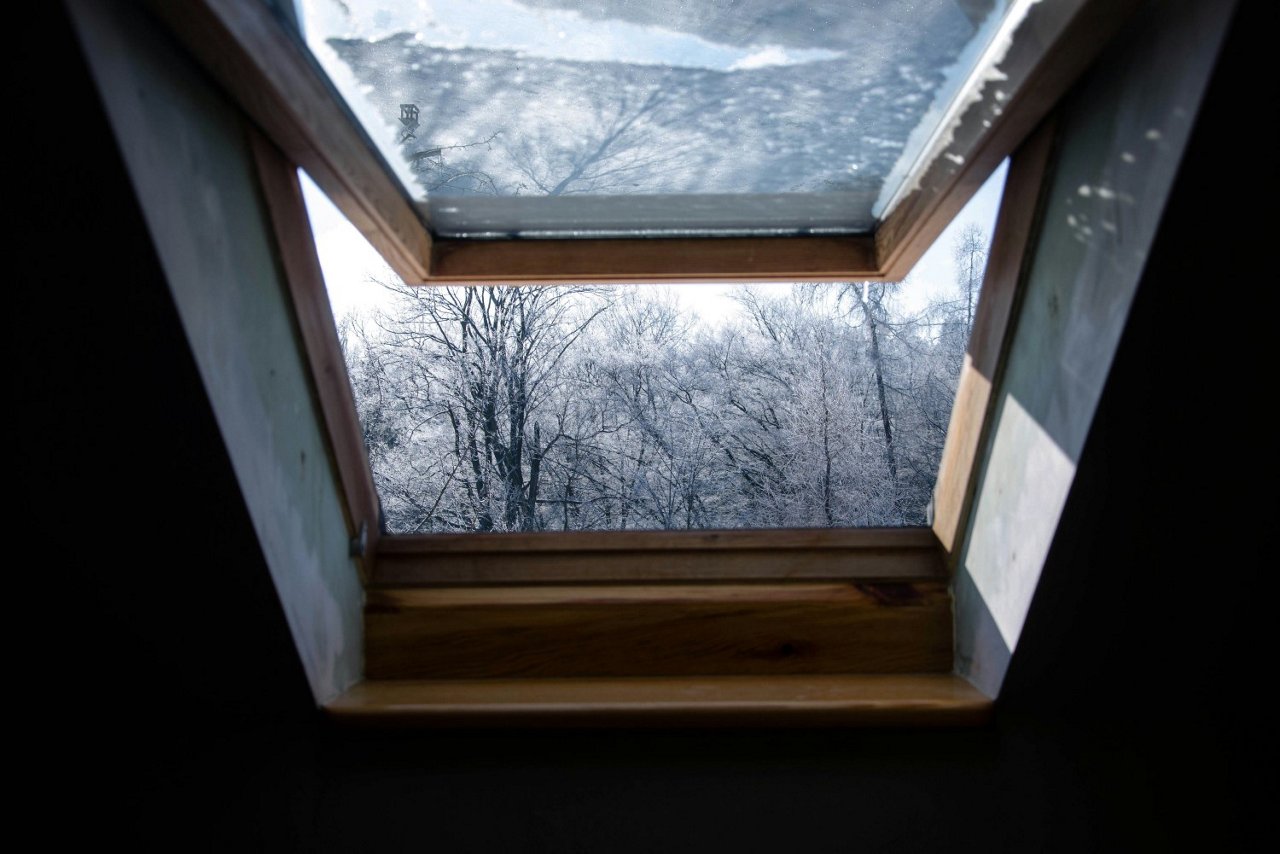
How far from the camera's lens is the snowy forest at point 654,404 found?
1.66m

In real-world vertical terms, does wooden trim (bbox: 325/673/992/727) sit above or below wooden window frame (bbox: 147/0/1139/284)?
below

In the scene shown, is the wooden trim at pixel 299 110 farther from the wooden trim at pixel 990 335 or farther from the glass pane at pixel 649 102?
the wooden trim at pixel 990 335

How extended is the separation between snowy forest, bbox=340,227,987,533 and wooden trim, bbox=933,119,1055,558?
7cm

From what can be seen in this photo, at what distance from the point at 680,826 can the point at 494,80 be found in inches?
42.4

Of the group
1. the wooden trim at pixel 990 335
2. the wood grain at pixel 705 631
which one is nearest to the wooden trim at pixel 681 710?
the wood grain at pixel 705 631

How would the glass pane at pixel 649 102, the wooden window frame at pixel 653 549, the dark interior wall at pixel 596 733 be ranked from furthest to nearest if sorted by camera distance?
the wooden window frame at pixel 653 549 → the glass pane at pixel 649 102 → the dark interior wall at pixel 596 733

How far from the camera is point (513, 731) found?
4.87ft

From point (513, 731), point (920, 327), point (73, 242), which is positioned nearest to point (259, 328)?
point (73, 242)

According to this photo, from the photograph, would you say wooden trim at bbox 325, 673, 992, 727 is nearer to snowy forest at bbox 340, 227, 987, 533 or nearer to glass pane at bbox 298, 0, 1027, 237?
snowy forest at bbox 340, 227, 987, 533

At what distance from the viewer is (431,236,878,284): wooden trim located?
1.61 m

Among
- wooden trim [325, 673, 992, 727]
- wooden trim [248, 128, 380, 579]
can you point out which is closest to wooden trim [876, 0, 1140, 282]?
wooden trim [325, 673, 992, 727]

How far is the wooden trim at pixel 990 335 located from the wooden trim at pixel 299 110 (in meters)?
0.87

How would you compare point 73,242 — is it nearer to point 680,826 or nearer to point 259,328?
point 259,328

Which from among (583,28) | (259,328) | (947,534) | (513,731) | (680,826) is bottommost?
(680,826)
